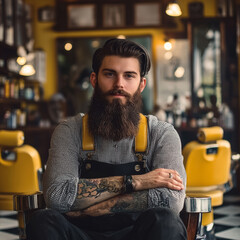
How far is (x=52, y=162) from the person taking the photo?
217cm

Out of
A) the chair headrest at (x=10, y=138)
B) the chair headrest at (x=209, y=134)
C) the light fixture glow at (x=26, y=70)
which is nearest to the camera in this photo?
the chair headrest at (x=10, y=138)

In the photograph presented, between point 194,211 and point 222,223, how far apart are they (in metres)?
2.65

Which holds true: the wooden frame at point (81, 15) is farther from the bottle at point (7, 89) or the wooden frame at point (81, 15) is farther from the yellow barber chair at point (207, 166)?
the yellow barber chair at point (207, 166)

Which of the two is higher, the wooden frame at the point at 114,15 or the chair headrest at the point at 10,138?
the wooden frame at the point at 114,15

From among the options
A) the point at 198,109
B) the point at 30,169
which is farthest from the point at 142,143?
the point at 198,109

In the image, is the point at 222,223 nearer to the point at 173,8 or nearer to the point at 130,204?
the point at 173,8

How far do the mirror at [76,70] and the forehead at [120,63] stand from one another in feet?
18.3

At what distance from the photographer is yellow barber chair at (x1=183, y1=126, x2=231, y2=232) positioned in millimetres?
3371

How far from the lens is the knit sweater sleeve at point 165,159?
2076 mm

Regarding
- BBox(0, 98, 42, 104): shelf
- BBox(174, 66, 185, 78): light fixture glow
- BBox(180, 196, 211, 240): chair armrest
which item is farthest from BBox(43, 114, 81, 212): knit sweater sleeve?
BBox(174, 66, 185, 78): light fixture glow

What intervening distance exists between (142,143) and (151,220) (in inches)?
17.5

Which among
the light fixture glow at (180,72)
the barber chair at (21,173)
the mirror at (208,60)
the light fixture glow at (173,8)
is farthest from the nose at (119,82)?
the light fixture glow at (180,72)

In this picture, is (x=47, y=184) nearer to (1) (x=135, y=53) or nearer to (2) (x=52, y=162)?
(2) (x=52, y=162)

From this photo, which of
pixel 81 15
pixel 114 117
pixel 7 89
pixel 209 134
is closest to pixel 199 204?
pixel 114 117
